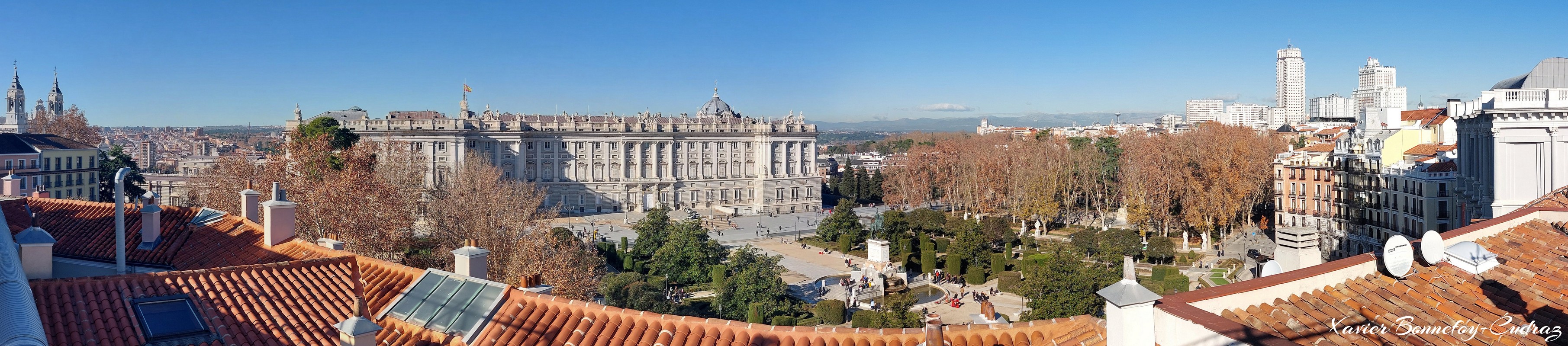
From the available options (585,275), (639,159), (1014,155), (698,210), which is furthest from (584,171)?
(585,275)

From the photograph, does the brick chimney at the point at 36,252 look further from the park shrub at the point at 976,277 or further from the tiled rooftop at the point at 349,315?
the park shrub at the point at 976,277

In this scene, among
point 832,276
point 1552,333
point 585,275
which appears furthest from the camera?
point 832,276

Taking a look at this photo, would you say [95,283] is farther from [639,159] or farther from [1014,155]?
[639,159]

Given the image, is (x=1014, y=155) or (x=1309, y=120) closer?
(x=1014, y=155)

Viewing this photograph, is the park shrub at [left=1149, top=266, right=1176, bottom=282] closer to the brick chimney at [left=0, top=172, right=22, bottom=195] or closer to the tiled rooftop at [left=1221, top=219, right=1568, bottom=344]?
the tiled rooftop at [left=1221, top=219, right=1568, bottom=344]

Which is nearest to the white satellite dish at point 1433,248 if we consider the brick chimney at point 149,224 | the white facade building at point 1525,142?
the white facade building at point 1525,142

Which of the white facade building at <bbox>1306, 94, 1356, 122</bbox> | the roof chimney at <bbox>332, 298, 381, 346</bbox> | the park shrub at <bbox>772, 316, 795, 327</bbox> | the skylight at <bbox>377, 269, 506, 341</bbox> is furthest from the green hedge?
the white facade building at <bbox>1306, 94, 1356, 122</bbox>

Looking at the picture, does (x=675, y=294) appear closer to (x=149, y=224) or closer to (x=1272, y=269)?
(x=149, y=224)

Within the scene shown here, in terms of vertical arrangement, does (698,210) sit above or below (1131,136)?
below
